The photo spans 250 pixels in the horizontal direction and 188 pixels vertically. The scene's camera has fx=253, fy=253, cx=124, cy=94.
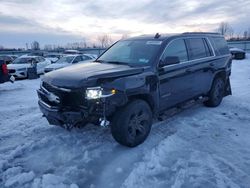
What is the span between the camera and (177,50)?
521cm

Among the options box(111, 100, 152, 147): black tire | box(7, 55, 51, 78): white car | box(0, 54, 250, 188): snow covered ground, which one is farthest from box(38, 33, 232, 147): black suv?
box(7, 55, 51, 78): white car

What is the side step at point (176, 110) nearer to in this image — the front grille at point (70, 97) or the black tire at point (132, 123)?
the black tire at point (132, 123)

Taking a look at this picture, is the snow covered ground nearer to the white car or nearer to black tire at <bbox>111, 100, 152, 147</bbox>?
black tire at <bbox>111, 100, 152, 147</bbox>

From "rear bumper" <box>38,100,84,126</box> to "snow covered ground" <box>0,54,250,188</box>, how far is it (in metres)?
0.54

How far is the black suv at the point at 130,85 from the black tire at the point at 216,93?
58 cm

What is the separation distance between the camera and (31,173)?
3490mm

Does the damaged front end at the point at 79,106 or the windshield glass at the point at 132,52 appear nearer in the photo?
the damaged front end at the point at 79,106

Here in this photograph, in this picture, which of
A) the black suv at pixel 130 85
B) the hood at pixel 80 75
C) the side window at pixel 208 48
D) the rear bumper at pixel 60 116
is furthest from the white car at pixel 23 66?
the side window at pixel 208 48

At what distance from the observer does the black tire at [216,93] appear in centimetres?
667

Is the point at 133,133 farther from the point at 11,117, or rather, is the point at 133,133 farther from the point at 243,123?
the point at 11,117

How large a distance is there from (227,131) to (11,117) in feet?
16.0

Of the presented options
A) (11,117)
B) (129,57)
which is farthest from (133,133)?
(11,117)

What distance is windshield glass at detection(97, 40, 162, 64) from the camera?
15.7 ft

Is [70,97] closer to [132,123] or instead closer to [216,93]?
[132,123]
